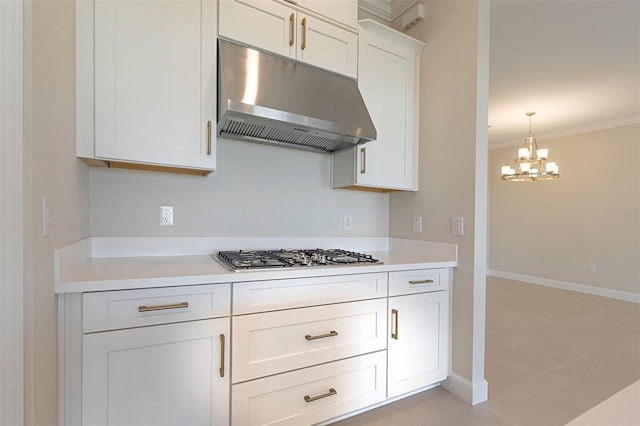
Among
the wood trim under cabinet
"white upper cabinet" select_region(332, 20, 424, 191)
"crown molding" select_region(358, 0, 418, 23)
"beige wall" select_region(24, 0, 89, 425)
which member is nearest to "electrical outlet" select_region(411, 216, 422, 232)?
"white upper cabinet" select_region(332, 20, 424, 191)

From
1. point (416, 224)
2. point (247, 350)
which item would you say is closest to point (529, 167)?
point (416, 224)

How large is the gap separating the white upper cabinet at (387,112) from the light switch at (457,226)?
41 cm

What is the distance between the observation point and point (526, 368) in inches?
92.9

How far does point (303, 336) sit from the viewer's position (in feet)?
4.92

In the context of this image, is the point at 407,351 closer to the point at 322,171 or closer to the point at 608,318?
the point at 322,171

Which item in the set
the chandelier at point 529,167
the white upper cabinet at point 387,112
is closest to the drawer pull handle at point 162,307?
the white upper cabinet at point 387,112

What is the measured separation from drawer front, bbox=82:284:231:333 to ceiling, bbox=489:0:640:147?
289 centimetres

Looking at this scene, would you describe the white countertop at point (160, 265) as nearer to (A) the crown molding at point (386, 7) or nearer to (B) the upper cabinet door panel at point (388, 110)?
(B) the upper cabinet door panel at point (388, 110)

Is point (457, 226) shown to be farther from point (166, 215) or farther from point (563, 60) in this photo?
point (563, 60)

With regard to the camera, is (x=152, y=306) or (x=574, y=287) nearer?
(x=152, y=306)

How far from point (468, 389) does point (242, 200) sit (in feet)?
6.17

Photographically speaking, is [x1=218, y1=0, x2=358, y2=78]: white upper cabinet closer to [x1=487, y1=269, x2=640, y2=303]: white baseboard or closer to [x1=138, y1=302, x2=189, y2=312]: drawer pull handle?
[x1=138, y1=302, x2=189, y2=312]: drawer pull handle

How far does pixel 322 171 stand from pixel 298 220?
0.43 metres

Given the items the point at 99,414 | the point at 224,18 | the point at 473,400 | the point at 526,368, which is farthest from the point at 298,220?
the point at 526,368
